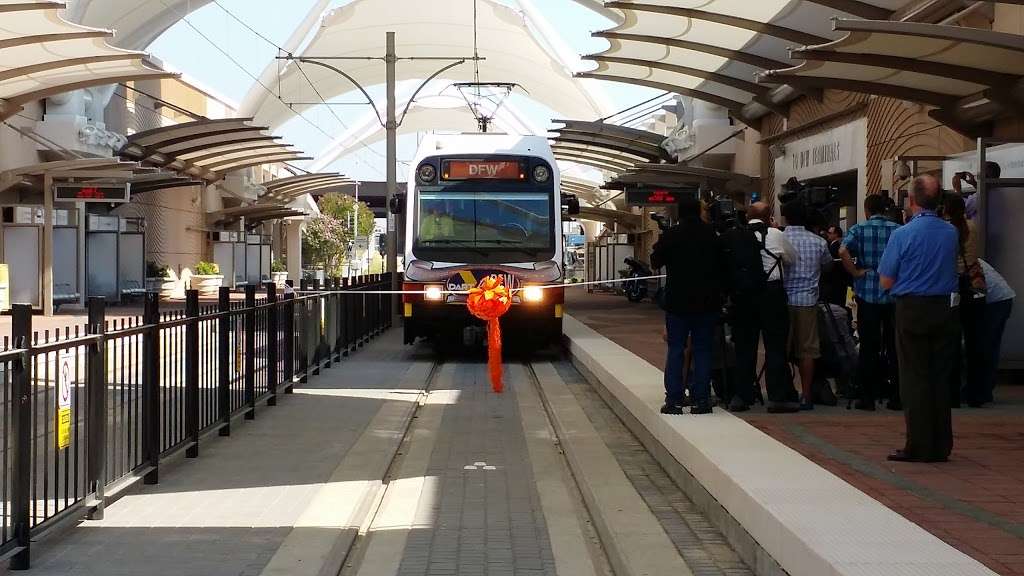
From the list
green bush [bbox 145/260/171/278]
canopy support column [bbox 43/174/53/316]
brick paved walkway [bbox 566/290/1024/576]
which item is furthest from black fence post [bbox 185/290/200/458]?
green bush [bbox 145/260/171/278]

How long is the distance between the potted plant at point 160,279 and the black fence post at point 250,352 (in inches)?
1292

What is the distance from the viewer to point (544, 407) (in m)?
15.0

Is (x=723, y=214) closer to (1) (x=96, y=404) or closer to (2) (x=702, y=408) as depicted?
(2) (x=702, y=408)

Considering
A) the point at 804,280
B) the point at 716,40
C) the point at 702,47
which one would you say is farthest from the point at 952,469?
the point at 716,40

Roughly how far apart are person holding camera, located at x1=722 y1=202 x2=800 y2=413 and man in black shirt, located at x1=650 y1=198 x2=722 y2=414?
1.04 ft

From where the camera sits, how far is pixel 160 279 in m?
45.5

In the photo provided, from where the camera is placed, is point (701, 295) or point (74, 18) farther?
point (74, 18)

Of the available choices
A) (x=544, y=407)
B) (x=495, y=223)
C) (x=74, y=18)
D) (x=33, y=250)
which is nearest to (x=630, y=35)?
(x=495, y=223)

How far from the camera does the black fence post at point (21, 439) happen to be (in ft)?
21.4

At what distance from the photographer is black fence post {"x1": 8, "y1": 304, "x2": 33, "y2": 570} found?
21.4 feet

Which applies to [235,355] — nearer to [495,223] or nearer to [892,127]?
[495,223]

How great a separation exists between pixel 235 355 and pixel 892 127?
12016 mm

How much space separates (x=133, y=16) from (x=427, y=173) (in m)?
24.2

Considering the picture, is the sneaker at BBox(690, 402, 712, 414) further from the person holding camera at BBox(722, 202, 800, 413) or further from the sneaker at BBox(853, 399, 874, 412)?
the sneaker at BBox(853, 399, 874, 412)
